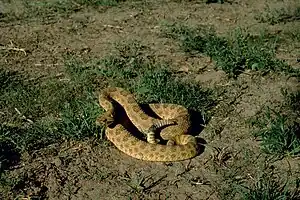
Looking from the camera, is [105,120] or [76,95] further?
[76,95]

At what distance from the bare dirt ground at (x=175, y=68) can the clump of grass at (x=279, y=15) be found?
0.12m

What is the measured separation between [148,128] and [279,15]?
390 centimetres

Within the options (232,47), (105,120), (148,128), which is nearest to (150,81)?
(148,128)

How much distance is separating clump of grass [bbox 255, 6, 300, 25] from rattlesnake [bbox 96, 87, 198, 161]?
326cm

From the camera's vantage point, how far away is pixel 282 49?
749 centimetres

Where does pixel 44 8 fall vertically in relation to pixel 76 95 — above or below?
above

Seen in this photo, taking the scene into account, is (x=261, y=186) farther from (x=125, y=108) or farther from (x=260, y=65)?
(x=260, y=65)

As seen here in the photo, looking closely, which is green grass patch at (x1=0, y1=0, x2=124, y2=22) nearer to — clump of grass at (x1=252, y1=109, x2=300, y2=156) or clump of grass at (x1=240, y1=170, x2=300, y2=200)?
clump of grass at (x1=252, y1=109, x2=300, y2=156)

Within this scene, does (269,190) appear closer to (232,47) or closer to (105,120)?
(105,120)

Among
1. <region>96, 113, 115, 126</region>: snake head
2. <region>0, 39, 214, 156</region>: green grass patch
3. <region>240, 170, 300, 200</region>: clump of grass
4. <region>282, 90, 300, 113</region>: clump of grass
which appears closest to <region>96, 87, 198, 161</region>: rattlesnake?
<region>96, 113, 115, 126</region>: snake head

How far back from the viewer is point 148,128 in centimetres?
552

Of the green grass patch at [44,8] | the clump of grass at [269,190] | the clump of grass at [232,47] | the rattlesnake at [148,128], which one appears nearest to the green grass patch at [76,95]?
the rattlesnake at [148,128]

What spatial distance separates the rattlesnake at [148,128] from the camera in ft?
16.6

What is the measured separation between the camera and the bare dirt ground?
4.80m
